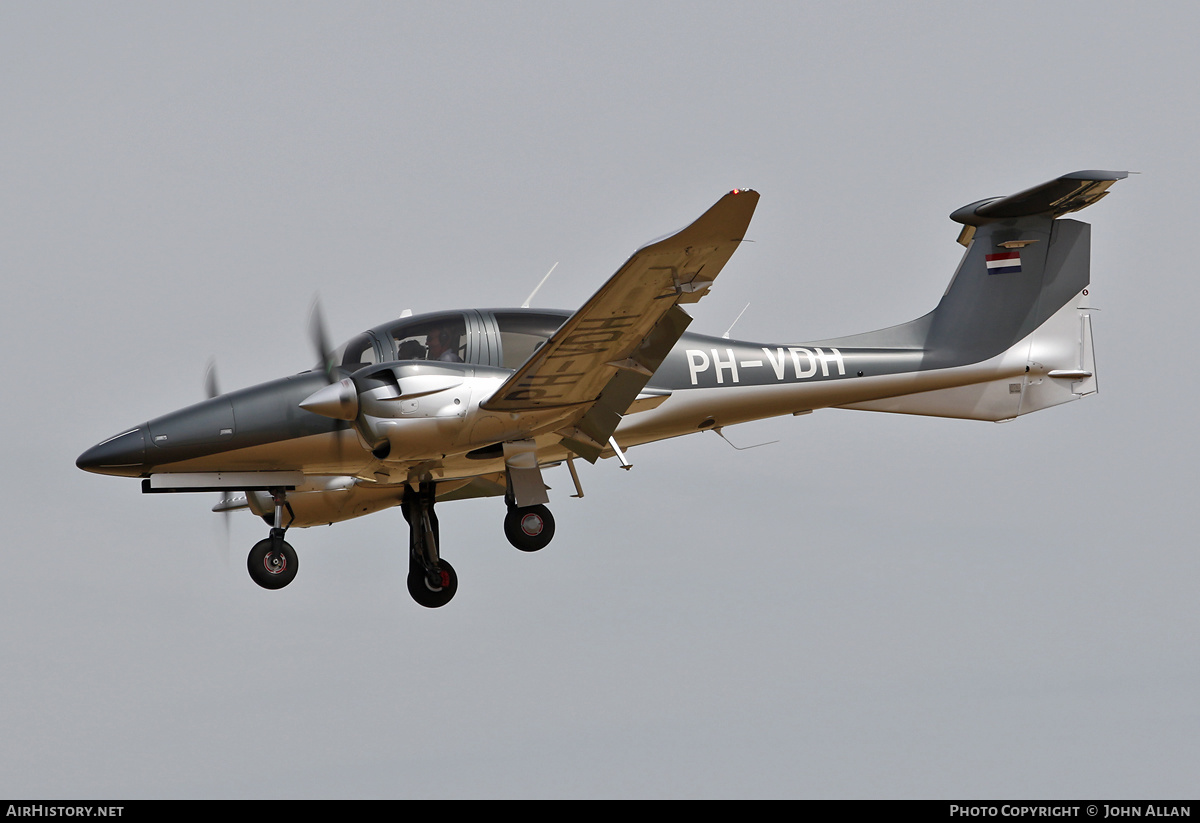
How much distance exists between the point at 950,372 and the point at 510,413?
6.77m

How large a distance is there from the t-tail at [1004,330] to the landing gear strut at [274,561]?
747 centimetres

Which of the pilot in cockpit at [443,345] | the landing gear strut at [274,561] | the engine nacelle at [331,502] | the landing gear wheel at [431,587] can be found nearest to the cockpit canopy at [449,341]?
the pilot in cockpit at [443,345]

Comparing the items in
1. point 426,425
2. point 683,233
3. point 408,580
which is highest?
point 683,233

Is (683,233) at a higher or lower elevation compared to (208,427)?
higher

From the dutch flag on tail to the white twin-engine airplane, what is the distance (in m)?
0.02

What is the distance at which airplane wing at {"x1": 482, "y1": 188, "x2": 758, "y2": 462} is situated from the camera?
14.2 m

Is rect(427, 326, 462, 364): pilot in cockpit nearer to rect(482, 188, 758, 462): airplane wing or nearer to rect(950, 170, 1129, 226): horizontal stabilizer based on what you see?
rect(482, 188, 758, 462): airplane wing

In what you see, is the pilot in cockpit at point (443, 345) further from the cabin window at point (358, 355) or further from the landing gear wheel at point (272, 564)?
the landing gear wheel at point (272, 564)

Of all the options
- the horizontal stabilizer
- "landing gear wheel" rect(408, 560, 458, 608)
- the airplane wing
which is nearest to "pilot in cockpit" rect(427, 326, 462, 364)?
the airplane wing

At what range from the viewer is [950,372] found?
2030 cm

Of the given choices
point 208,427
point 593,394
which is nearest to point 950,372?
point 593,394

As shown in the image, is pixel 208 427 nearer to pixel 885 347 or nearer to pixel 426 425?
pixel 426 425

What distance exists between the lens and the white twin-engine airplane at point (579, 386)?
53.5 feet

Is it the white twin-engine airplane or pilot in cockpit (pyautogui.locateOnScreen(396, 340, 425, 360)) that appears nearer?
the white twin-engine airplane
